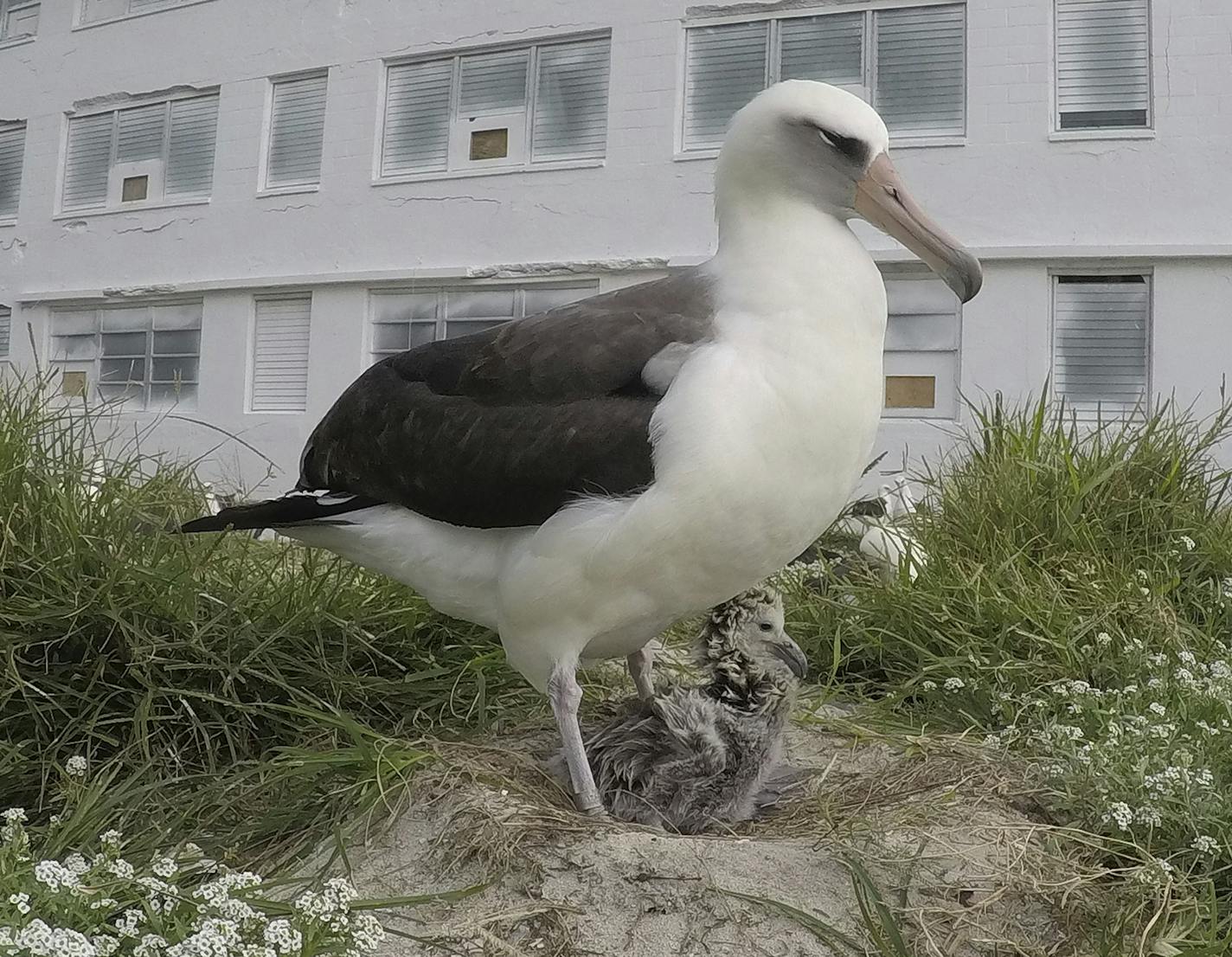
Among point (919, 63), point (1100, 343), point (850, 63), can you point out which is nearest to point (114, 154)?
point (850, 63)

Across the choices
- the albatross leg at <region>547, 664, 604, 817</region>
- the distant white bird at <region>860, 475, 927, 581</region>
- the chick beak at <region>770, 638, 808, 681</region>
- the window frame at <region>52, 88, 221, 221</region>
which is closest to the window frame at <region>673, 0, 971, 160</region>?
the distant white bird at <region>860, 475, 927, 581</region>

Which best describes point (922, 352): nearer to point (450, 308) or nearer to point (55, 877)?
Answer: point (450, 308)

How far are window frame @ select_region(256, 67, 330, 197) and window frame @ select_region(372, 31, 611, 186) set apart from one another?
12.5 inches

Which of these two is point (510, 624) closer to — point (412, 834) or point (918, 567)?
point (412, 834)

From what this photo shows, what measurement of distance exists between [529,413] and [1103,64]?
12.7 ft

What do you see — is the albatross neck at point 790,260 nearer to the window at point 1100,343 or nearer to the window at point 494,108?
the window at point 1100,343

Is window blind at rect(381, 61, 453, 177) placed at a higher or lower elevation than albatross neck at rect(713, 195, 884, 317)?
higher

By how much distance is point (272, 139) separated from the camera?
6023 mm

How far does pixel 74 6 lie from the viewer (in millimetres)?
6406

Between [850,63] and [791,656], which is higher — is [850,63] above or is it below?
above

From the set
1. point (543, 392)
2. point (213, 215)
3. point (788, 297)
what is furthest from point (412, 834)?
point (213, 215)

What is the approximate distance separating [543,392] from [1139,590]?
216 cm

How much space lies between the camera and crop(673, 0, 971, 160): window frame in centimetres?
512

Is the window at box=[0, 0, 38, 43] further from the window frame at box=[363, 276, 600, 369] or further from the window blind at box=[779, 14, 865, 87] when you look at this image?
the window blind at box=[779, 14, 865, 87]
